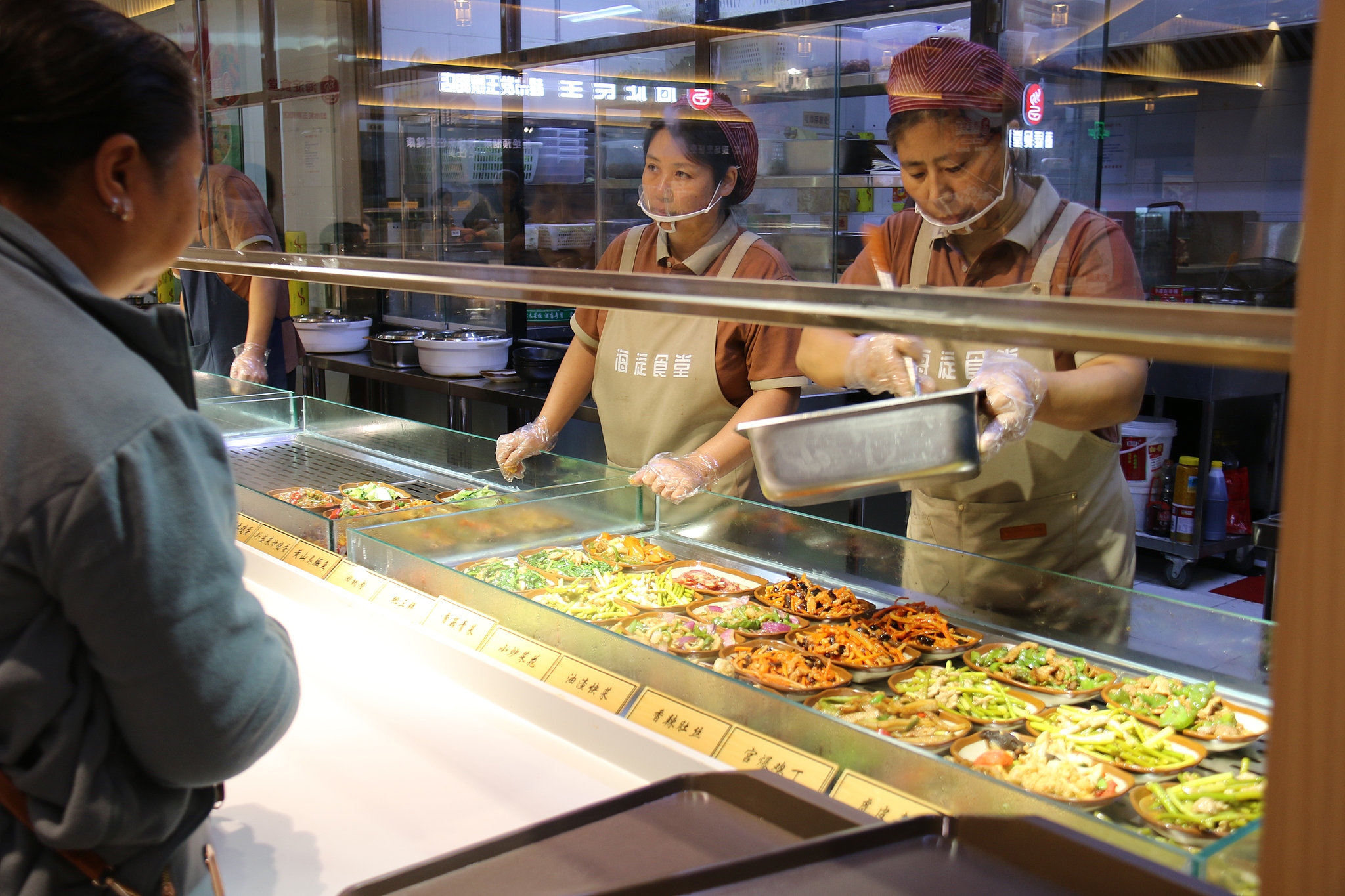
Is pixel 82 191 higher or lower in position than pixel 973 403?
higher

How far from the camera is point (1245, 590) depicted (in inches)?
197

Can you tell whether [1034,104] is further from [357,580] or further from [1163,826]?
[357,580]

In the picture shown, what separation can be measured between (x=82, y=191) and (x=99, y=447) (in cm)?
27

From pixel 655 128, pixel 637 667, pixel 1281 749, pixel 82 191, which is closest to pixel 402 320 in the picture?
pixel 655 128

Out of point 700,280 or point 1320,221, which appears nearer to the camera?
point 1320,221

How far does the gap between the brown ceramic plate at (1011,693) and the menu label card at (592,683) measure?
425mm

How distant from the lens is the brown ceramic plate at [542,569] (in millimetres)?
2166

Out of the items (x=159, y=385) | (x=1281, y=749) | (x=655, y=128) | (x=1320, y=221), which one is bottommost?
(x=1281, y=749)

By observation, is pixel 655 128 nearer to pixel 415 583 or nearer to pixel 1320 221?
pixel 415 583

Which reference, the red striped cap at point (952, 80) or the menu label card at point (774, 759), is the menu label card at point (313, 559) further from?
the red striped cap at point (952, 80)

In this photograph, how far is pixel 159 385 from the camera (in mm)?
841

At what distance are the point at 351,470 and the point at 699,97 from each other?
1.44 m

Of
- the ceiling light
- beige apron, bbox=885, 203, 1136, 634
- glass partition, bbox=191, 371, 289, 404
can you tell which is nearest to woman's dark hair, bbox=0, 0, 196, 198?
beige apron, bbox=885, 203, 1136, 634

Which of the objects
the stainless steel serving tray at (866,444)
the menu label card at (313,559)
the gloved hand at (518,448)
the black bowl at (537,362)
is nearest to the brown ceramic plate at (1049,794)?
the stainless steel serving tray at (866,444)
